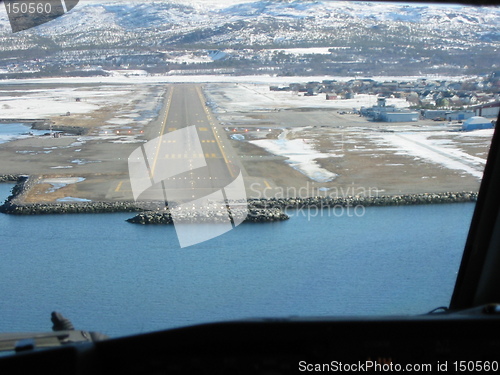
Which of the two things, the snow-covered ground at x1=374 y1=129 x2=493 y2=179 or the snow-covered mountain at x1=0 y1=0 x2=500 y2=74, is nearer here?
the snow-covered mountain at x1=0 y1=0 x2=500 y2=74

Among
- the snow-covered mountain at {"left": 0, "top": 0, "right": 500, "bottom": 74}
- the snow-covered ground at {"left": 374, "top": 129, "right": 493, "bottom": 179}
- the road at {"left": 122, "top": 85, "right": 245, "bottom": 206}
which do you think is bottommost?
the snow-covered ground at {"left": 374, "top": 129, "right": 493, "bottom": 179}

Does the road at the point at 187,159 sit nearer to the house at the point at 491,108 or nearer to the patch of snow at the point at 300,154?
the patch of snow at the point at 300,154

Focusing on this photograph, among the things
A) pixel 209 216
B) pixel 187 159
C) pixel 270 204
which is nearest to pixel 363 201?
Answer: pixel 270 204

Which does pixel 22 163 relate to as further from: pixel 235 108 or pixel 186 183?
pixel 235 108

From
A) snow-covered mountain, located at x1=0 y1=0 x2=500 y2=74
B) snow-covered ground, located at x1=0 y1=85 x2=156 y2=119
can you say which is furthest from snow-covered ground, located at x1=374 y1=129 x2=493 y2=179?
snow-covered ground, located at x1=0 y1=85 x2=156 y2=119

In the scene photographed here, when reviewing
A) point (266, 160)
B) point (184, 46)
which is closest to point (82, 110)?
point (184, 46)

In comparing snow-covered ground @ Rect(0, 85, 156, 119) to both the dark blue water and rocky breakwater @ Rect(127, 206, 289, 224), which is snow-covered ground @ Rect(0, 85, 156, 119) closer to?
rocky breakwater @ Rect(127, 206, 289, 224)

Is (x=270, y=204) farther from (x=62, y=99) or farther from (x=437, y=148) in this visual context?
(x=62, y=99)
